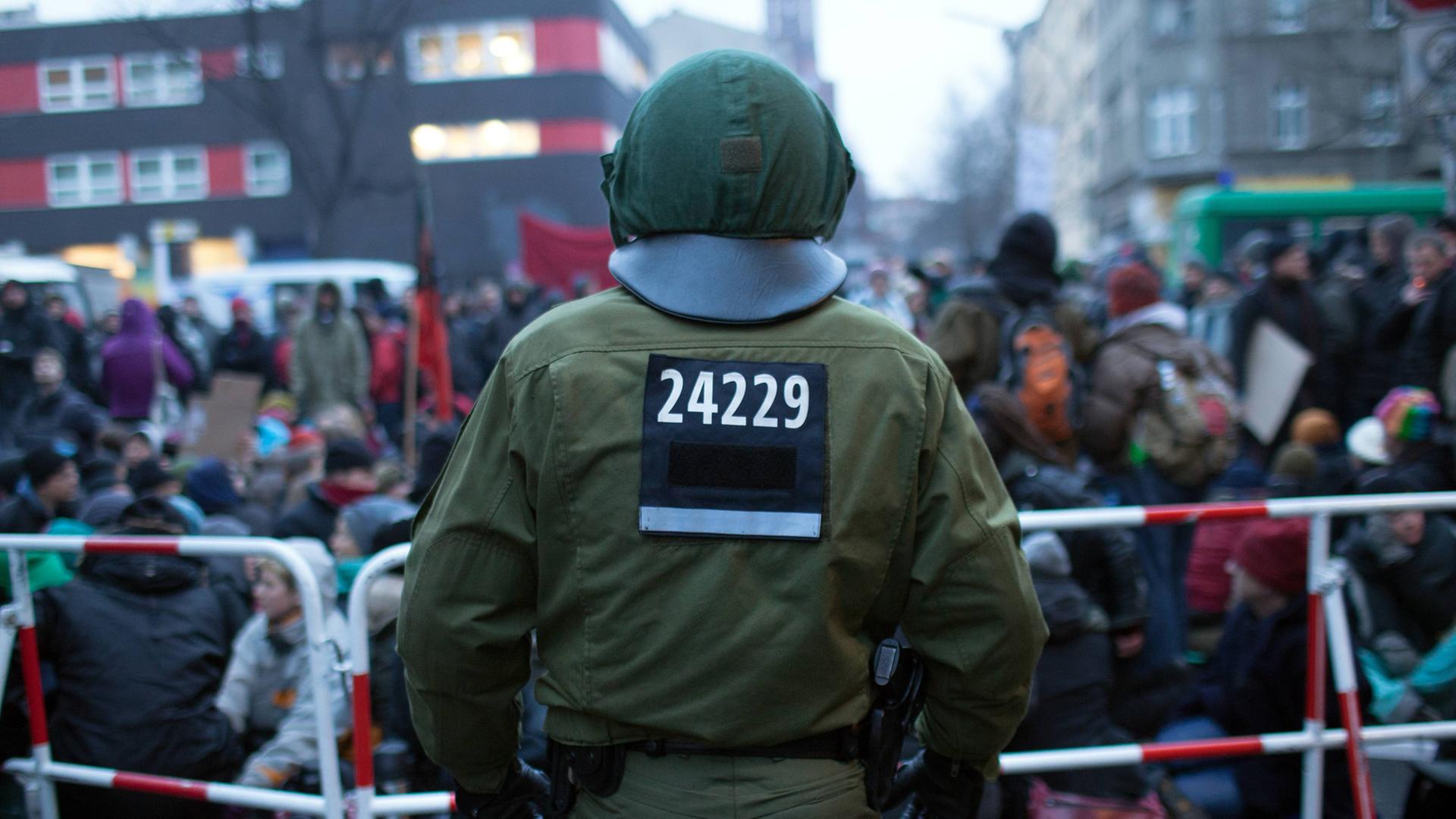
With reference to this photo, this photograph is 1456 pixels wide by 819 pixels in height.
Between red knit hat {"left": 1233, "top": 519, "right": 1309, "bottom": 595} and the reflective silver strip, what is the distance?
2.63 metres

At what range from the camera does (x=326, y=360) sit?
Result: 34.9ft

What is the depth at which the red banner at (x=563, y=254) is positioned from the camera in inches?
499

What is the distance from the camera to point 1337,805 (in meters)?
3.83

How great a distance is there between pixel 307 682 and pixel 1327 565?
126 inches

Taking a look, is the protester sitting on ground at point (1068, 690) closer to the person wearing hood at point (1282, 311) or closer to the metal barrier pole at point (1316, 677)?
the metal barrier pole at point (1316, 677)

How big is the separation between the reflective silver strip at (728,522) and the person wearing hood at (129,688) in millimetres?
2613

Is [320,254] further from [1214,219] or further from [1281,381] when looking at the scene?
[1281,381]

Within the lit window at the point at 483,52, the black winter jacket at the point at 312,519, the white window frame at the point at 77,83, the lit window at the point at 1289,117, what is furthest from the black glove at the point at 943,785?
the white window frame at the point at 77,83

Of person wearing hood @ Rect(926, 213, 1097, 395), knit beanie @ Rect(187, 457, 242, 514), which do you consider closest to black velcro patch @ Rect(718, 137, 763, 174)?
person wearing hood @ Rect(926, 213, 1097, 395)

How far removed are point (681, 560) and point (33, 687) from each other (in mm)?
2826

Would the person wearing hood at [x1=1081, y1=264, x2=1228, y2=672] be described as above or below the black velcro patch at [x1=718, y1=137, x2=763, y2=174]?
below

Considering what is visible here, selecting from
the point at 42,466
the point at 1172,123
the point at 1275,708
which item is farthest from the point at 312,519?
the point at 1172,123

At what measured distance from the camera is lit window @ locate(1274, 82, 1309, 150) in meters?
33.8

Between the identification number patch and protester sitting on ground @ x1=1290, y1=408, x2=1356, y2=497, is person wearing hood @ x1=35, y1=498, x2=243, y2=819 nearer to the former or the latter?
the identification number patch
